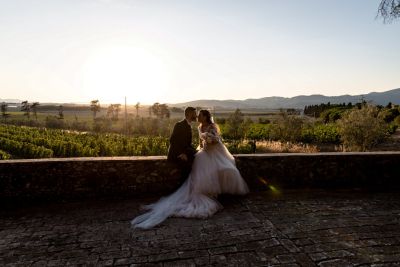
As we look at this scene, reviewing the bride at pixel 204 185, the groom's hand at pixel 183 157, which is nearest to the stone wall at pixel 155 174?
the groom's hand at pixel 183 157

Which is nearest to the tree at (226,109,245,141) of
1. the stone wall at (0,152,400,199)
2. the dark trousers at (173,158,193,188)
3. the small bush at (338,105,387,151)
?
the small bush at (338,105,387,151)

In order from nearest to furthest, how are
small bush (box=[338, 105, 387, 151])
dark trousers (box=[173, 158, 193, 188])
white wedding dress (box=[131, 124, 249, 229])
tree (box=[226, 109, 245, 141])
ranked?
white wedding dress (box=[131, 124, 249, 229]) → dark trousers (box=[173, 158, 193, 188]) → small bush (box=[338, 105, 387, 151]) → tree (box=[226, 109, 245, 141])

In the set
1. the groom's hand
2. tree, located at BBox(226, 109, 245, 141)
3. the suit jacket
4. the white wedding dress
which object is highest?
the suit jacket

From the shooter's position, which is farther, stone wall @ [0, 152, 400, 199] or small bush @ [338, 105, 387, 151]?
small bush @ [338, 105, 387, 151]

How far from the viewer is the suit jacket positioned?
692 centimetres

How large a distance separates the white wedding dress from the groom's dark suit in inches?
7.2

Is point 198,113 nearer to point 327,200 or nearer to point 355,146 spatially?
point 327,200

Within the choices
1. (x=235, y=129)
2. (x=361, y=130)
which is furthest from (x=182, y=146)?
(x=235, y=129)

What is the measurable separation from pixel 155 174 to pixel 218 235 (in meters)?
2.55

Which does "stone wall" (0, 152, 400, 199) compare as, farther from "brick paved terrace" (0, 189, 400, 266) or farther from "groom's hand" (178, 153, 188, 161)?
"groom's hand" (178, 153, 188, 161)

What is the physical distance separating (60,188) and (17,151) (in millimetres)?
11716

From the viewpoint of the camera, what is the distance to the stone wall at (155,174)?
6824mm

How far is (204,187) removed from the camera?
6438 mm

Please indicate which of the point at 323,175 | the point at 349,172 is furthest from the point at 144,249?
the point at 349,172
